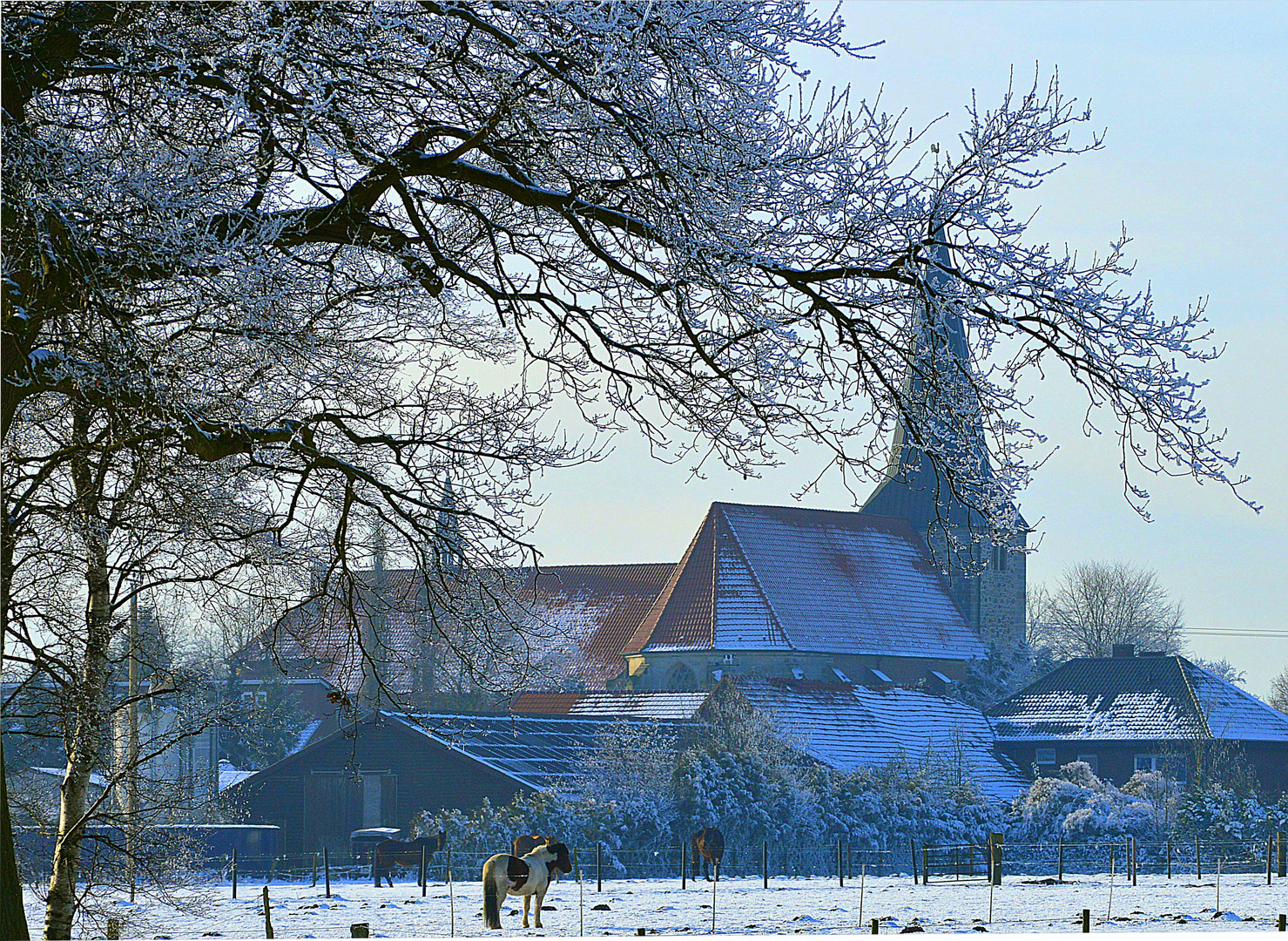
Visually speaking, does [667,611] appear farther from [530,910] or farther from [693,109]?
[693,109]

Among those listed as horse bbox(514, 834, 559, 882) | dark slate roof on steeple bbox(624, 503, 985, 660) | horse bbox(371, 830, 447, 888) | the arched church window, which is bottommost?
horse bbox(371, 830, 447, 888)

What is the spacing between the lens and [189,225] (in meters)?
5.24

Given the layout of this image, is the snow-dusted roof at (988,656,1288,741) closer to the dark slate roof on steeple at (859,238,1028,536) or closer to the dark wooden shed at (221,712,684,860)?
the dark wooden shed at (221,712,684,860)

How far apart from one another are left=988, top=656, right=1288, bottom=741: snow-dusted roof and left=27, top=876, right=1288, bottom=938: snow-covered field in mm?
11899

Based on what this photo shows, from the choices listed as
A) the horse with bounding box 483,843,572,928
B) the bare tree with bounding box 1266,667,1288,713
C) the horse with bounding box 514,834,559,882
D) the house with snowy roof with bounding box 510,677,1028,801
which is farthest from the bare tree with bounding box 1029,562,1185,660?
the horse with bounding box 483,843,572,928

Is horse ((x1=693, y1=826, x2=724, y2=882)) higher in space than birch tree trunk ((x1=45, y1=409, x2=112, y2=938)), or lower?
lower

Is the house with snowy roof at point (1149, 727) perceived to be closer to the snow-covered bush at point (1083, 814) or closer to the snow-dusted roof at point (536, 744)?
the snow-covered bush at point (1083, 814)

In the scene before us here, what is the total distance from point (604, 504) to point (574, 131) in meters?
4.47

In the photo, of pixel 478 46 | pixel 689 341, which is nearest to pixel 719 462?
pixel 689 341

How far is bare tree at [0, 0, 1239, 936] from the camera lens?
555 cm

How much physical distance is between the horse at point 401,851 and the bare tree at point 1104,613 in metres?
33.8

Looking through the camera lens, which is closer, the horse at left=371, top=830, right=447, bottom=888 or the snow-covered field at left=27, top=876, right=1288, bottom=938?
the snow-covered field at left=27, top=876, right=1288, bottom=938

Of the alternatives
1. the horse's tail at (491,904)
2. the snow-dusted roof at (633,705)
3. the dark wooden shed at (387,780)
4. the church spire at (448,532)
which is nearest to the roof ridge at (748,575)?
the snow-dusted roof at (633,705)

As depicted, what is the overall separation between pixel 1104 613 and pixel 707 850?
3474 cm
